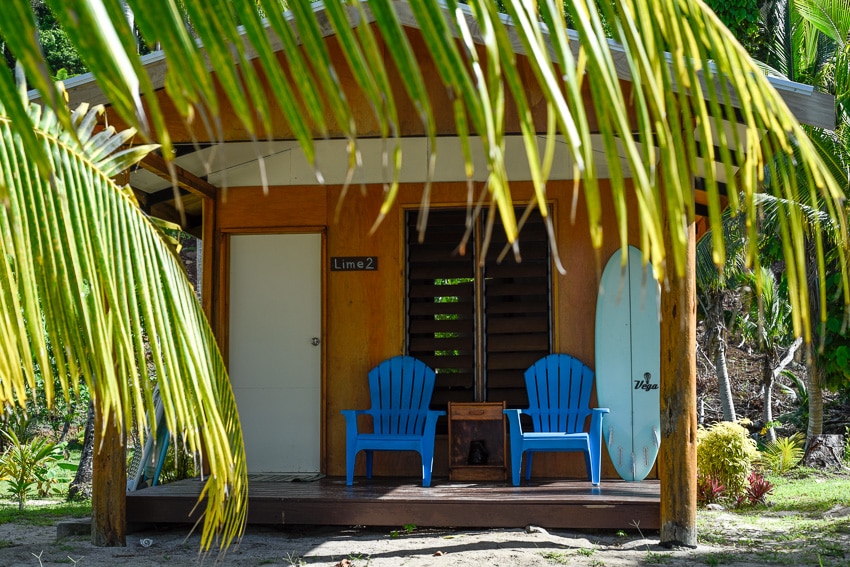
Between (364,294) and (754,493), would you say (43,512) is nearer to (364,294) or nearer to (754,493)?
(364,294)

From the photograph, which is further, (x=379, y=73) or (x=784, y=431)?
(x=784, y=431)

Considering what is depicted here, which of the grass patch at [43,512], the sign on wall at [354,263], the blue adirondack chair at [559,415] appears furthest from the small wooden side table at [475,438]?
the grass patch at [43,512]

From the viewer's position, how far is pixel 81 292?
106 cm

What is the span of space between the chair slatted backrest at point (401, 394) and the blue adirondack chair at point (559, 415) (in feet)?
2.53

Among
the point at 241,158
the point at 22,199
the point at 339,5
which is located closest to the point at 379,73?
the point at 339,5

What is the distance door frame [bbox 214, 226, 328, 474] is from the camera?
7133mm

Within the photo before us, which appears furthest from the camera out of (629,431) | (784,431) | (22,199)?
(784,431)

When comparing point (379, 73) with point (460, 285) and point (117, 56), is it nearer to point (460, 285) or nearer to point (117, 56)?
point (117, 56)

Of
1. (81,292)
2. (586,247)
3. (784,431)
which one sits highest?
(586,247)

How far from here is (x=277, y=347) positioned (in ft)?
23.9

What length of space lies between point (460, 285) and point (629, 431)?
5.69ft

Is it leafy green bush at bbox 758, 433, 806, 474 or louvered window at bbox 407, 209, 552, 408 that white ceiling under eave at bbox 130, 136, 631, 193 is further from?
leafy green bush at bbox 758, 433, 806, 474

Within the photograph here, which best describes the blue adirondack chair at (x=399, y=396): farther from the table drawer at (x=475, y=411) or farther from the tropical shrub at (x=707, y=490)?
the tropical shrub at (x=707, y=490)

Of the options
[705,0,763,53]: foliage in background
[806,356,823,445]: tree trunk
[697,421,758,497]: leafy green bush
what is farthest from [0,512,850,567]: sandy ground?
[705,0,763,53]: foliage in background
